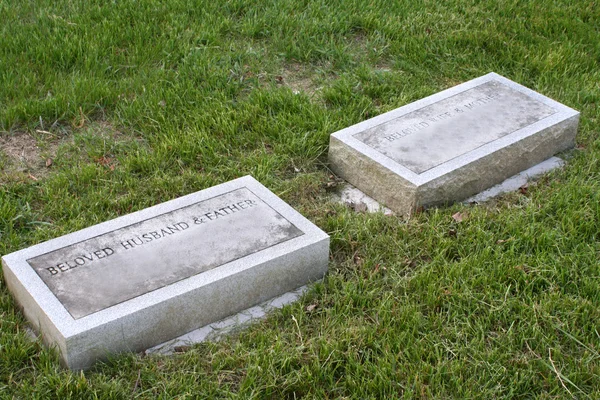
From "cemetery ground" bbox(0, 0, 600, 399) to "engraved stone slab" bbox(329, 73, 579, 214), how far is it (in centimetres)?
15

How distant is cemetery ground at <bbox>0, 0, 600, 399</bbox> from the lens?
9.82ft

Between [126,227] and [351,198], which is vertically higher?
[126,227]

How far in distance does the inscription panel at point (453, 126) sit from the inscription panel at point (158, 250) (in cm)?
92

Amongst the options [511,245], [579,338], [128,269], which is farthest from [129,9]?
[579,338]

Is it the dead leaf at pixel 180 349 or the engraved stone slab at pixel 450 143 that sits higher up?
the engraved stone slab at pixel 450 143

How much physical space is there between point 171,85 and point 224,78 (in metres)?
0.35

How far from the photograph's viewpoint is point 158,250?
332 cm

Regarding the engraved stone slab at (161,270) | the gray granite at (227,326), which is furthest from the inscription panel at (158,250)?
the gray granite at (227,326)

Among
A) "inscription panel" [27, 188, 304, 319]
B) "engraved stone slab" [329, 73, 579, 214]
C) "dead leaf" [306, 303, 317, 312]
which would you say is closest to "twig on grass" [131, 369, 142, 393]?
"inscription panel" [27, 188, 304, 319]

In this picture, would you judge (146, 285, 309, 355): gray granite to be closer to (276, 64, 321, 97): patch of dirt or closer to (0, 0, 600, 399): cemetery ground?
(0, 0, 600, 399): cemetery ground

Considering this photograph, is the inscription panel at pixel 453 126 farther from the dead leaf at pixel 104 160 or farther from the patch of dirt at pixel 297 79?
→ the dead leaf at pixel 104 160

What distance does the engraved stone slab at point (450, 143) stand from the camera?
4.03 metres

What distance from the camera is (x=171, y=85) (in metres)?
4.91

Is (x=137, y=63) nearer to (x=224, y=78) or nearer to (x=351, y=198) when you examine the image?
(x=224, y=78)
